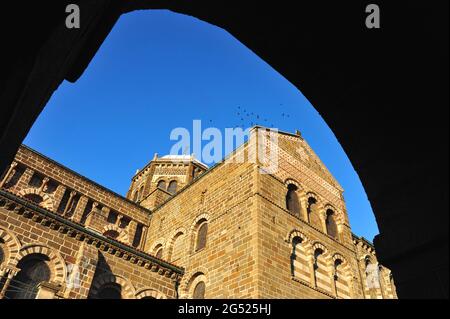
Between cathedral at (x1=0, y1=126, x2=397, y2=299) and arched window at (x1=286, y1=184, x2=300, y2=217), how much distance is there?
0.05m

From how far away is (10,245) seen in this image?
10391mm

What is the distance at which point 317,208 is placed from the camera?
52.3 ft

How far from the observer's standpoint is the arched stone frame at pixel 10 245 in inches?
402

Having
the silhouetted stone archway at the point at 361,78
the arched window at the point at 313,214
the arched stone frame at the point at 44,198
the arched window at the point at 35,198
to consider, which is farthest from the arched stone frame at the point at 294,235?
the arched window at the point at 35,198

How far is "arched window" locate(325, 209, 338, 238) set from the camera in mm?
15913

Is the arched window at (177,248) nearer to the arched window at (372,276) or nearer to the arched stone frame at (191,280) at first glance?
the arched stone frame at (191,280)

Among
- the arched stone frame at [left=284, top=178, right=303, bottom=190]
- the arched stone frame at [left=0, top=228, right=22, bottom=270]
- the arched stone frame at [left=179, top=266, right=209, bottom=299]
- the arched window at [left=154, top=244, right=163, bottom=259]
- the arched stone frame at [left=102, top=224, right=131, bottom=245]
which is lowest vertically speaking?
the arched stone frame at [left=0, top=228, right=22, bottom=270]

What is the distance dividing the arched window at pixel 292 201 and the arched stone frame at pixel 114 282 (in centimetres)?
728

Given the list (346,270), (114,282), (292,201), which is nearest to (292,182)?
(292,201)

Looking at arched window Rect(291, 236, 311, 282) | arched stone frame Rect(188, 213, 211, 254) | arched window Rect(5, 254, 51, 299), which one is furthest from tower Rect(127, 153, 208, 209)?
arched window Rect(5, 254, 51, 299)

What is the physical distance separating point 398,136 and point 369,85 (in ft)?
1.34

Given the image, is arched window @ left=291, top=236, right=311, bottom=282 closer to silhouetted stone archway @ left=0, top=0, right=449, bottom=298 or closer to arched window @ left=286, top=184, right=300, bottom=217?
arched window @ left=286, top=184, right=300, bottom=217
